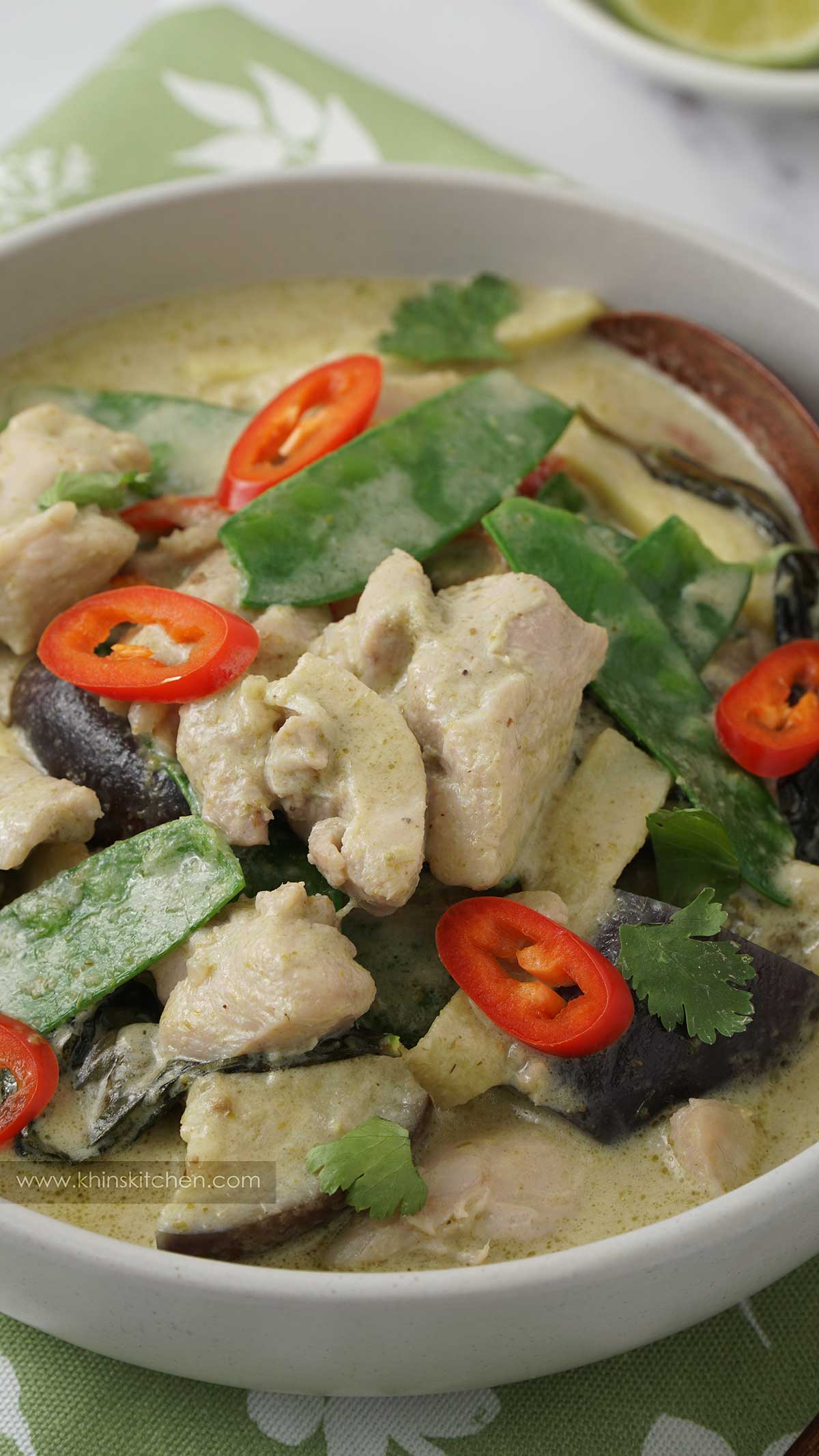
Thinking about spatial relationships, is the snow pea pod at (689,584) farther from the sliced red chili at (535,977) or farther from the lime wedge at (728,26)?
the lime wedge at (728,26)

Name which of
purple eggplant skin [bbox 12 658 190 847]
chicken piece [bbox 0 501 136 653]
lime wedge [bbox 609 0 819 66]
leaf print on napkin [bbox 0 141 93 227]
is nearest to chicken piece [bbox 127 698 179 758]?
purple eggplant skin [bbox 12 658 190 847]

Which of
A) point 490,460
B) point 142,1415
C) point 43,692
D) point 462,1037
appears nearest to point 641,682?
point 490,460

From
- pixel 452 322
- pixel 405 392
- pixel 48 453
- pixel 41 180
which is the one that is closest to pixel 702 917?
pixel 405 392

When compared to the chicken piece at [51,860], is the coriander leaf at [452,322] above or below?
above

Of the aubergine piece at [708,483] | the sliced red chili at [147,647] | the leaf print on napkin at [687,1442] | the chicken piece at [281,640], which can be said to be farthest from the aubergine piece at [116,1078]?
the aubergine piece at [708,483]

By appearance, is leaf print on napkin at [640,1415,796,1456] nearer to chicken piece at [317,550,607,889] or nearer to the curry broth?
the curry broth

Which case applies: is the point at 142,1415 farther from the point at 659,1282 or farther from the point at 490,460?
the point at 490,460
